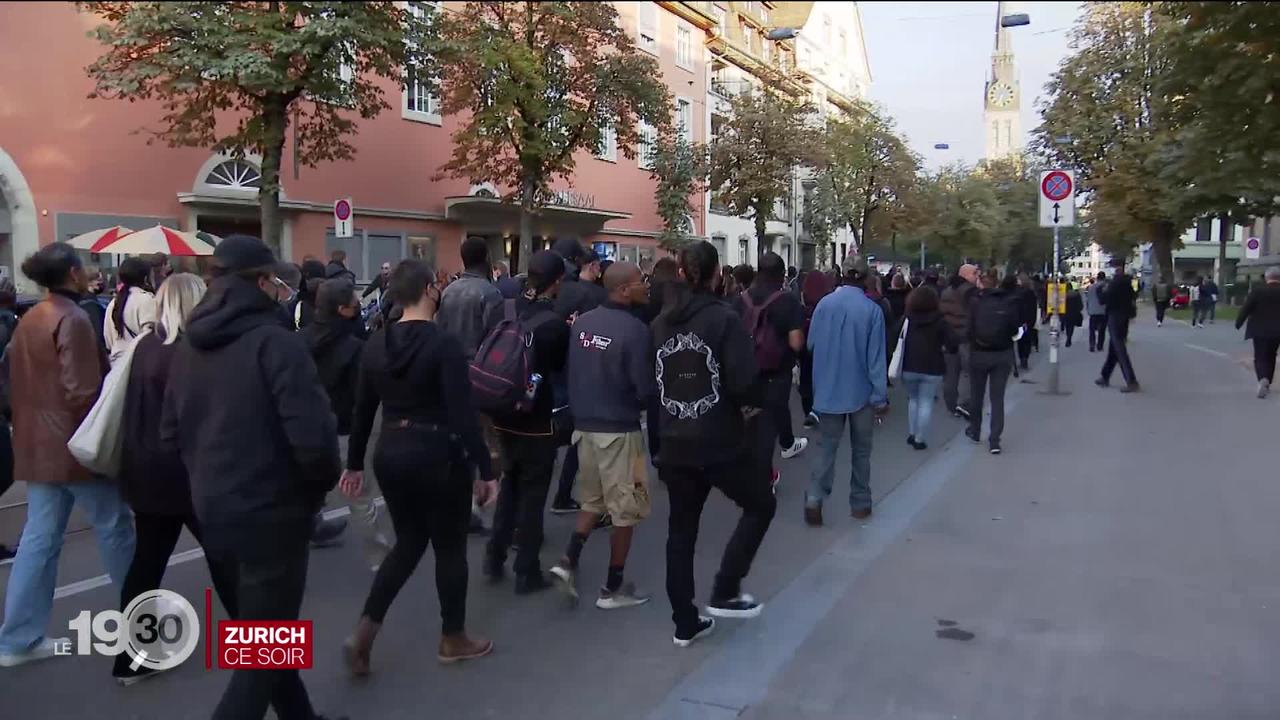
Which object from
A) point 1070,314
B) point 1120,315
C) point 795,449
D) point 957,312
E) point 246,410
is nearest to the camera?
point 246,410

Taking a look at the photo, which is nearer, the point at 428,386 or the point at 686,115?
the point at 428,386

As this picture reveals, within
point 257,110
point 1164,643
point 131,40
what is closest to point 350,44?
point 257,110

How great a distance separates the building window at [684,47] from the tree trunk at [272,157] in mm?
15646

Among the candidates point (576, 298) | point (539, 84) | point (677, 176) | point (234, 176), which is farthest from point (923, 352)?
point (677, 176)

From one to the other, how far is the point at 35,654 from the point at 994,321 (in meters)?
8.37

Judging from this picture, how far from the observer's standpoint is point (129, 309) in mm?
4711

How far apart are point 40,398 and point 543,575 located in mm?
2755

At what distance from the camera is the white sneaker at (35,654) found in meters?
4.64

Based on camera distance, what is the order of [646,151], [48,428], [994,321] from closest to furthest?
1. [48,428]
2. [994,321]
3. [646,151]

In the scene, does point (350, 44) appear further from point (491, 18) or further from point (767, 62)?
point (767, 62)

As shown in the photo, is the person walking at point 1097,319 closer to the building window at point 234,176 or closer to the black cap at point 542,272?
the building window at point 234,176

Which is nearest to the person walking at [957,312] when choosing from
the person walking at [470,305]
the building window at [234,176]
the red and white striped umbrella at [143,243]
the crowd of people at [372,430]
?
the crowd of people at [372,430]

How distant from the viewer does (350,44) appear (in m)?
13.9

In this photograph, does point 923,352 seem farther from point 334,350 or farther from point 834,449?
point 334,350
